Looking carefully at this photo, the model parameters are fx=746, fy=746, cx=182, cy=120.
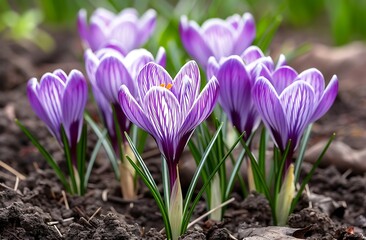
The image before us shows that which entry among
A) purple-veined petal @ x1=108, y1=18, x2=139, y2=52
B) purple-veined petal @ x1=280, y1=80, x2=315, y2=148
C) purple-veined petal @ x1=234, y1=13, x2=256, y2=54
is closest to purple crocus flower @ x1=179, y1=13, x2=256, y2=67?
purple-veined petal @ x1=234, y1=13, x2=256, y2=54

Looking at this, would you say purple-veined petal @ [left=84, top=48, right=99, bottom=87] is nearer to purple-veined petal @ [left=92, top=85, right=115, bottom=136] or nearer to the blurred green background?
purple-veined petal @ [left=92, top=85, right=115, bottom=136]

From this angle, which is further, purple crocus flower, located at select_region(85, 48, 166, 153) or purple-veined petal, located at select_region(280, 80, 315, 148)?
purple crocus flower, located at select_region(85, 48, 166, 153)

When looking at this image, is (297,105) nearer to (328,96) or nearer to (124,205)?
(328,96)

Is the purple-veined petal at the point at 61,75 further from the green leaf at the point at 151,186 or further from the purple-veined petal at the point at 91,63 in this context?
the green leaf at the point at 151,186

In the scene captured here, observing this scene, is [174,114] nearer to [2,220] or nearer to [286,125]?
[286,125]

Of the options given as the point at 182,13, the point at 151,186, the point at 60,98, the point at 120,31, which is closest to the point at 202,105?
the point at 151,186
